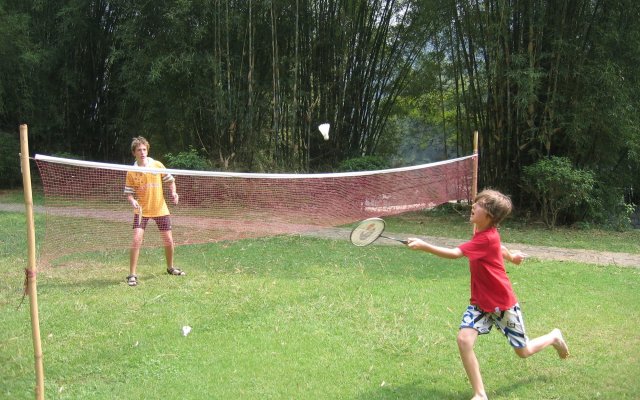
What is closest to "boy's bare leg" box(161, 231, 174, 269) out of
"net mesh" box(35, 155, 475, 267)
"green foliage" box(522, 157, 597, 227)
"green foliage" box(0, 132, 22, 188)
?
"net mesh" box(35, 155, 475, 267)

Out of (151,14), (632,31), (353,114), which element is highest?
(151,14)

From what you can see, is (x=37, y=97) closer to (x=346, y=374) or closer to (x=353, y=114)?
(x=353, y=114)

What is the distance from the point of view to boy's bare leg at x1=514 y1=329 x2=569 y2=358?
130 inches

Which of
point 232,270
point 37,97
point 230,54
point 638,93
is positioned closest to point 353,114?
point 230,54

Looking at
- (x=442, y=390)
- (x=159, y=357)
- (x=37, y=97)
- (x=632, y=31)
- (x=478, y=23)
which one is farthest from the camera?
(x=37, y=97)

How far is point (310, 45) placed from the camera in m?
13.0

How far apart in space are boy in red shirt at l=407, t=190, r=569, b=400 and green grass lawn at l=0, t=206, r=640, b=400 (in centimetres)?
37

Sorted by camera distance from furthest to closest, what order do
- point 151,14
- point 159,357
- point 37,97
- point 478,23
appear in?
point 37,97 → point 151,14 → point 478,23 → point 159,357

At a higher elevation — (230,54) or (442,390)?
(230,54)

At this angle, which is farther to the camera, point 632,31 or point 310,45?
point 310,45

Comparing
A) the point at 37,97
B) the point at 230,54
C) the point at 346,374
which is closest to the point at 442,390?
the point at 346,374

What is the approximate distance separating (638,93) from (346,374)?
29.7ft

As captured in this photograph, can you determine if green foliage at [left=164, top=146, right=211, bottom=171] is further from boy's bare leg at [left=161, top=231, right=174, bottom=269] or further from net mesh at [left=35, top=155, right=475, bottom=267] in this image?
boy's bare leg at [left=161, top=231, right=174, bottom=269]

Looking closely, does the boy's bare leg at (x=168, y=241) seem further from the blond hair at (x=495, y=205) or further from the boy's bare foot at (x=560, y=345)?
the boy's bare foot at (x=560, y=345)
